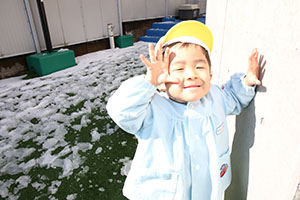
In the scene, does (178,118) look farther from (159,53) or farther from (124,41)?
(124,41)

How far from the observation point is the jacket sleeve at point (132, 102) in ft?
3.15

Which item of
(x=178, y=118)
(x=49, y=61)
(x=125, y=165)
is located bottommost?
(x=125, y=165)

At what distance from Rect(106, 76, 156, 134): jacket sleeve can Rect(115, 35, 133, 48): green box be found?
7328mm

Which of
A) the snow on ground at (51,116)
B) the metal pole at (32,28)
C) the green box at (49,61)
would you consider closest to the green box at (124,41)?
the snow on ground at (51,116)

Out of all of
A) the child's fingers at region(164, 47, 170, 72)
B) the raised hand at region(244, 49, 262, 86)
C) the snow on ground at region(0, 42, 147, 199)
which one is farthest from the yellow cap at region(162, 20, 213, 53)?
the snow on ground at region(0, 42, 147, 199)

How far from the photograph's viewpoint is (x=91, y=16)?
6996mm

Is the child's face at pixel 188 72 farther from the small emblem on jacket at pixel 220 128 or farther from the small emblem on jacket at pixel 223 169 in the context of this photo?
the small emblem on jacket at pixel 223 169

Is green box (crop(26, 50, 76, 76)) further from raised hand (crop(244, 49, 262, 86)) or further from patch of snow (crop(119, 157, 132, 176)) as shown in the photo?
raised hand (crop(244, 49, 262, 86))

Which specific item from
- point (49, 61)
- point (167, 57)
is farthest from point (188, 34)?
point (49, 61)

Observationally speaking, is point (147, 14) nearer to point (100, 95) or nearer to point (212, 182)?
point (100, 95)

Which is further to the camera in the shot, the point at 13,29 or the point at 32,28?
the point at 32,28

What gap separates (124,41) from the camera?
8.05m

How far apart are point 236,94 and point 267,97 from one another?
0.20 meters

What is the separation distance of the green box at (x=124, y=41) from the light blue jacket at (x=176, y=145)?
7211 mm
